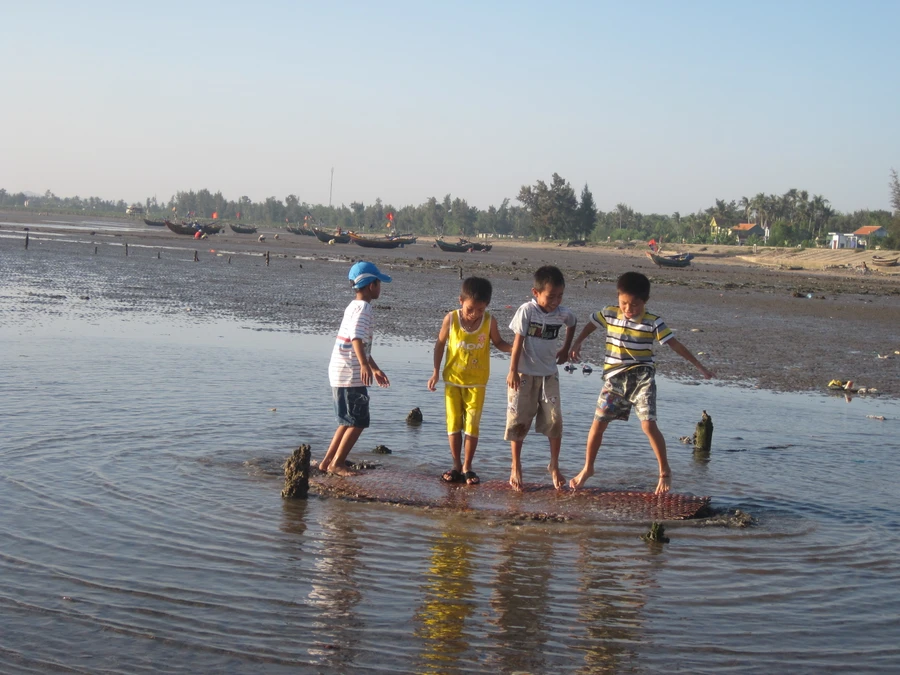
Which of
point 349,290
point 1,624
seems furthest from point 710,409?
point 349,290

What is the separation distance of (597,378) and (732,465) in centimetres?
451

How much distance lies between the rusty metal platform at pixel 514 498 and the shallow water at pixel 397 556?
148mm

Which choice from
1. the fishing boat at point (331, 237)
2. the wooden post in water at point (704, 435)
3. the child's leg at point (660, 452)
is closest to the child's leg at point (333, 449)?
the child's leg at point (660, 452)

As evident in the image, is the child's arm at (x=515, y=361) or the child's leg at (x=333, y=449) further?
the child's leg at (x=333, y=449)

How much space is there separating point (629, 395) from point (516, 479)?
3.25 ft

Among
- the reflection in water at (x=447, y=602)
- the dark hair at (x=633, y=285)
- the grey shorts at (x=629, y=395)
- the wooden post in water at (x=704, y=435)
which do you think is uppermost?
the dark hair at (x=633, y=285)

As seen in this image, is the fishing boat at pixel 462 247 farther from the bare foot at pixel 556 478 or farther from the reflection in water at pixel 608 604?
the reflection in water at pixel 608 604

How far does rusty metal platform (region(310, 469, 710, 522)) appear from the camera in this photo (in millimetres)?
6219

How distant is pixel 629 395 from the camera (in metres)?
6.65

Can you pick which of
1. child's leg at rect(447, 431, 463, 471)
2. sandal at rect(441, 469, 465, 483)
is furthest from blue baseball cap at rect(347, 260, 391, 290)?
sandal at rect(441, 469, 465, 483)

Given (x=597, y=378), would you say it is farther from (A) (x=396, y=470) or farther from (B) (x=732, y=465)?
(A) (x=396, y=470)

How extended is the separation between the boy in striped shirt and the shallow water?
0.56 m

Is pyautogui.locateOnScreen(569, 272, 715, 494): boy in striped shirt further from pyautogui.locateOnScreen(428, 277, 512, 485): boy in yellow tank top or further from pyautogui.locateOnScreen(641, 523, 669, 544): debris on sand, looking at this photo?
pyautogui.locateOnScreen(641, 523, 669, 544): debris on sand

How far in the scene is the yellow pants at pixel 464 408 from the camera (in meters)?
6.73
